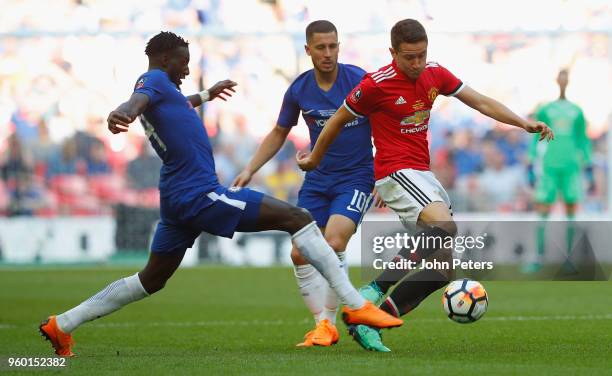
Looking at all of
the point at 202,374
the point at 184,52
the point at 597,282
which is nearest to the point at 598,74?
the point at 597,282

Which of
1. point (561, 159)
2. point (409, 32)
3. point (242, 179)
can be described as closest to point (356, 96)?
point (409, 32)

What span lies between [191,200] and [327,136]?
1.09 meters

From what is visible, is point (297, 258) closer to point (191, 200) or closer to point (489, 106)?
point (191, 200)

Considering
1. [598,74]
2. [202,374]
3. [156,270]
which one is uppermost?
[598,74]

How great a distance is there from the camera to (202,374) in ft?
22.6

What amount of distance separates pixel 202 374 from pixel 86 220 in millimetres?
13943

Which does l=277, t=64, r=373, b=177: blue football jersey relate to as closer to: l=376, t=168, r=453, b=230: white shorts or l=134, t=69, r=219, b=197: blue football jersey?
l=376, t=168, r=453, b=230: white shorts

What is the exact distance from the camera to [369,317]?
766cm

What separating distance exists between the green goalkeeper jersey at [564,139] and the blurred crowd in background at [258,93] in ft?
7.39

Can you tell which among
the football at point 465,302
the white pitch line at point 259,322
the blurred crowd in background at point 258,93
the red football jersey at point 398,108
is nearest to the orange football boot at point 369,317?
the football at point 465,302

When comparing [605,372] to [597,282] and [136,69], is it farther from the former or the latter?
[136,69]

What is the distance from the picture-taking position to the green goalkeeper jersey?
56.8 feet

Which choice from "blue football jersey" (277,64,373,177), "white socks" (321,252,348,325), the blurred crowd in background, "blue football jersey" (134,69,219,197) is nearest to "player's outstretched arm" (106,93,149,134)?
"blue football jersey" (134,69,219,197)

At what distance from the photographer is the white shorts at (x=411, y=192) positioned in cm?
824
